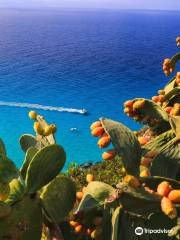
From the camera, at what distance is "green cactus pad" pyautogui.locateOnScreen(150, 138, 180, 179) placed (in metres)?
1.75

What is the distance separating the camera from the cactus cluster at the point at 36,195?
154 cm

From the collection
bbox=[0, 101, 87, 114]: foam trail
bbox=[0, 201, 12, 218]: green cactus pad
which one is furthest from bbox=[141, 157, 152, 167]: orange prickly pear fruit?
bbox=[0, 101, 87, 114]: foam trail

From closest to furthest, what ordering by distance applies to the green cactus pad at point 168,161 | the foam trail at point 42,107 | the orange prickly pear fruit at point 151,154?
the green cactus pad at point 168,161 → the orange prickly pear fruit at point 151,154 → the foam trail at point 42,107

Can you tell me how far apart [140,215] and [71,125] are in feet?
54.9

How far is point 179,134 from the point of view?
1904 millimetres

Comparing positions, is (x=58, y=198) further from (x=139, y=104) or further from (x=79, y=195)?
(x=139, y=104)

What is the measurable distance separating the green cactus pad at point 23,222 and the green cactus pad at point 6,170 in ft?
0.33

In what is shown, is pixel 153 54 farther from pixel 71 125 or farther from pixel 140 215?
pixel 140 215

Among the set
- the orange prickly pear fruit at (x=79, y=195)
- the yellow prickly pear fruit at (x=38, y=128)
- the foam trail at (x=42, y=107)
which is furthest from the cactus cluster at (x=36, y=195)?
the foam trail at (x=42, y=107)

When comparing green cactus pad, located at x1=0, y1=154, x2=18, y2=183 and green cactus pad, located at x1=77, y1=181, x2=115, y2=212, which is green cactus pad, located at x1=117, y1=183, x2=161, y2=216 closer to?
green cactus pad, located at x1=77, y1=181, x2=115, y2=212

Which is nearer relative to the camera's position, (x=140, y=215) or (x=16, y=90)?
(x=140, y=215)

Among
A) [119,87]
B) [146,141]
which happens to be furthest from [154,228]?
[119,87]

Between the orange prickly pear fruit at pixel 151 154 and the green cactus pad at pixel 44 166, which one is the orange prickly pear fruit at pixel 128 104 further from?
the green cactus pad at pixel 44 166

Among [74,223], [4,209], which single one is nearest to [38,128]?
[74,223]
